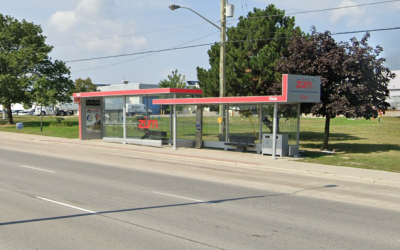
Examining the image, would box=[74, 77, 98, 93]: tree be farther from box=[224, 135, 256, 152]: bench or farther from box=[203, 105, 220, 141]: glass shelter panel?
box=[224, 135, 256, 152]: bench

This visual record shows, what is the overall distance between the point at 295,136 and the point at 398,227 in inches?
478

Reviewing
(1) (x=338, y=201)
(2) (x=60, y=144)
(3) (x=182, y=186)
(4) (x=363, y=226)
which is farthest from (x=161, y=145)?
(4) (x=363, y=226)

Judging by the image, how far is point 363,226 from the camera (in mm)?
7336

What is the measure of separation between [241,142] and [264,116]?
5.91 feet

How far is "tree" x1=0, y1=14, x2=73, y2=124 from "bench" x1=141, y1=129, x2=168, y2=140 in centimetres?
Result: 2206

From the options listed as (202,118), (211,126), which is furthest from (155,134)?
(211,126)

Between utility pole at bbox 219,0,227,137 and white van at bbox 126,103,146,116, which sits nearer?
utility pole at bbox 219,0,227,137

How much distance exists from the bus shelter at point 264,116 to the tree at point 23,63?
2535 cm

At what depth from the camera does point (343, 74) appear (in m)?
19.5

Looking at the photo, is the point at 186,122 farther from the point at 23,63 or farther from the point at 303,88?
the point at 23,63

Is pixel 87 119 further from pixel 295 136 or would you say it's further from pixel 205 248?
pixel 205 248

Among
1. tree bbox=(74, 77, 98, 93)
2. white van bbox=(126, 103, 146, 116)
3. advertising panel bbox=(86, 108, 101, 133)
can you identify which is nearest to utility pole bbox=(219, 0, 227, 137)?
white van bbox=(126, 103, 146, 116)

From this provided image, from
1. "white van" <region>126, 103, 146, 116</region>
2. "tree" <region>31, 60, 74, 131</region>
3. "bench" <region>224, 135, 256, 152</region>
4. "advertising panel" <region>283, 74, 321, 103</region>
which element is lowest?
"bench" <region>224, 135, 256, 152</region>

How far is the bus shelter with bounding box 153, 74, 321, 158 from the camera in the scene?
1716 cm
